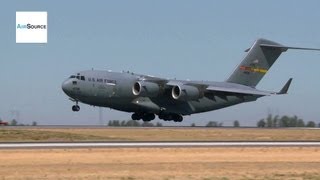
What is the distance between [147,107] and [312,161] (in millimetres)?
38661

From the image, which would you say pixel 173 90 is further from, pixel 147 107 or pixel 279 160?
pixel 279 160

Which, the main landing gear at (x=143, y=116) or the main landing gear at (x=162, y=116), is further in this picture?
the main landing gear at (x=143, y=116)

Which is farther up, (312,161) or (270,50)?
(270,50)

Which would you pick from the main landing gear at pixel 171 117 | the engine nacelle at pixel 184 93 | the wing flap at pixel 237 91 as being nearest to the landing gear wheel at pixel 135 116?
the main landing gear at pixel 171 117

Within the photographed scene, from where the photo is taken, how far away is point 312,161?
30312 millimetres

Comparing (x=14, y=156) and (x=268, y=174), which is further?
(x=14, y=156)

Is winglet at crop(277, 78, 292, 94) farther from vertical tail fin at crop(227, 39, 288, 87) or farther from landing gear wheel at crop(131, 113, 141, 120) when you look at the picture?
landing gear wheel at crop(131, 113, 141, 120)

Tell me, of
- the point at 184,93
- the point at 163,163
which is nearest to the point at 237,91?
the point at 184,93

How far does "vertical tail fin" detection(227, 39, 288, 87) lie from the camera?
76.4m

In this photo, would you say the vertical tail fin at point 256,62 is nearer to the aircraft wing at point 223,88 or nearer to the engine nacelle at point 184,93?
the aircraft wing at point 223,88

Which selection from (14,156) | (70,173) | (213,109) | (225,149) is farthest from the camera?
(213,109)

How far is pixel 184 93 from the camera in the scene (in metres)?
67.6

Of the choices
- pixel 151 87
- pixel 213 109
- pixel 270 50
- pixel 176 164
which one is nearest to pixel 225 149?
pixel 176 164

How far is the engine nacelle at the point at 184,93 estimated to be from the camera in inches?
2660
